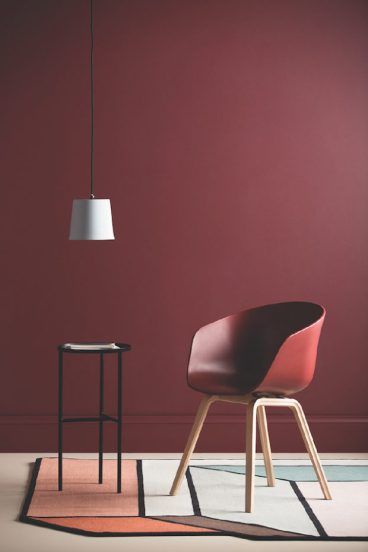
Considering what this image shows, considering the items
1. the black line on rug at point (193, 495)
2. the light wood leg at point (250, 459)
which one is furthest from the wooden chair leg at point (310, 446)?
the black line on rug at point (193, 495)

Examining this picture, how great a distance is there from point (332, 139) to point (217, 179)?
635 mm

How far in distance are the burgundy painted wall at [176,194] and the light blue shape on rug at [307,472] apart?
45 cm

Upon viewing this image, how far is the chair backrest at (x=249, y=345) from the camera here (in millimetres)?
4035

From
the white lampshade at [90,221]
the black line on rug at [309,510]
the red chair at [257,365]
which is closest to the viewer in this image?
the black line on rug at [309,510]

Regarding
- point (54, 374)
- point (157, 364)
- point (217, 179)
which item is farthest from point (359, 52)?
point (54, 374)

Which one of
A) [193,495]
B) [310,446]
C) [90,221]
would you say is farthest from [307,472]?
[90,221]

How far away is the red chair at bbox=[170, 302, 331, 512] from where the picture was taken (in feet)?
12.8

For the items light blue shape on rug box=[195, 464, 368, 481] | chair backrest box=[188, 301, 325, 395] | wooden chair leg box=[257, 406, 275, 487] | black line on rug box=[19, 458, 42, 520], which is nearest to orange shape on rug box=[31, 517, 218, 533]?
black line on rug box=[19, 458, 42, 520]

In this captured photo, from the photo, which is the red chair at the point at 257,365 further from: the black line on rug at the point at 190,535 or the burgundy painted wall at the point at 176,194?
the burgundy painted wall at the point at 176,194

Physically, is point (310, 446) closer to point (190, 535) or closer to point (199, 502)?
point (199, 502)

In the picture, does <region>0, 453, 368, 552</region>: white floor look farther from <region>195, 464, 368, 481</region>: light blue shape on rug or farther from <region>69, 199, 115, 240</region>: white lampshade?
<region>69, 199, 115, 240</region>: white lampshade

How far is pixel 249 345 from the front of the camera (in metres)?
4.34

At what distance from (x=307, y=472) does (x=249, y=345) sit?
684 mm

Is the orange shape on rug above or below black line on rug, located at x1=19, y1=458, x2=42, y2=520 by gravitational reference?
above
